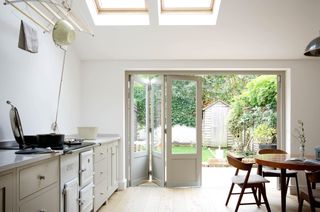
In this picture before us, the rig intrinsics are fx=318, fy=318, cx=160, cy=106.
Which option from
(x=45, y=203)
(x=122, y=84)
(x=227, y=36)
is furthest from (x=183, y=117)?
(x=45, y=203)

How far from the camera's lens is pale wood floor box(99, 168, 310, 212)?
4.13 m

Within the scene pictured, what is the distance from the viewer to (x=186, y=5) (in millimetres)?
4414

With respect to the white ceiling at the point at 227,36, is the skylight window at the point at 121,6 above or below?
above

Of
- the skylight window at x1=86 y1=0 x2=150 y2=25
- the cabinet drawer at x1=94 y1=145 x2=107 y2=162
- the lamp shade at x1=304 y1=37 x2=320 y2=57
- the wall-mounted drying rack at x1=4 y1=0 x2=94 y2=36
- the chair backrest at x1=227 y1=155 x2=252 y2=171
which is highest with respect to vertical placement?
the skylight window at x1=86 y1=0 x2=150 y2=25

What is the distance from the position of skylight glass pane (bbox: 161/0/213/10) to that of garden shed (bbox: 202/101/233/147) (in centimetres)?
491

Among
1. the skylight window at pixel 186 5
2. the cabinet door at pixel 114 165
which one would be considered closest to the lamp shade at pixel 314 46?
the skylight window at pixel 186 5

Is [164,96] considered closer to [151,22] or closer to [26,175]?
[151,22]

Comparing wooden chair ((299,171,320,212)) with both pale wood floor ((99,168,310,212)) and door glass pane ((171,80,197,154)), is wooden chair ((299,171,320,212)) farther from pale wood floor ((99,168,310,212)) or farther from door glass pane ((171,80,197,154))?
door glass pane ((171,80,197,154))

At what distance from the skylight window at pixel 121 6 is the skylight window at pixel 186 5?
306 millimetres

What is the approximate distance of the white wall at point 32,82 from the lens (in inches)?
117

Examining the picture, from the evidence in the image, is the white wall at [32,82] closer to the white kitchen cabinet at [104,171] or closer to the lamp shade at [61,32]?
the lamp shade at [61,32]

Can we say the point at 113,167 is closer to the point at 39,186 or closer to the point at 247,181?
the point at 247,181

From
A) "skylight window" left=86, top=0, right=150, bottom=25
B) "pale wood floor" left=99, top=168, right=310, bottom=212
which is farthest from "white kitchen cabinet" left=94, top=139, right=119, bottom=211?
"skylight window" left=86, top=0, right=150, bottom=25

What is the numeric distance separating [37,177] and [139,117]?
12.3ft
